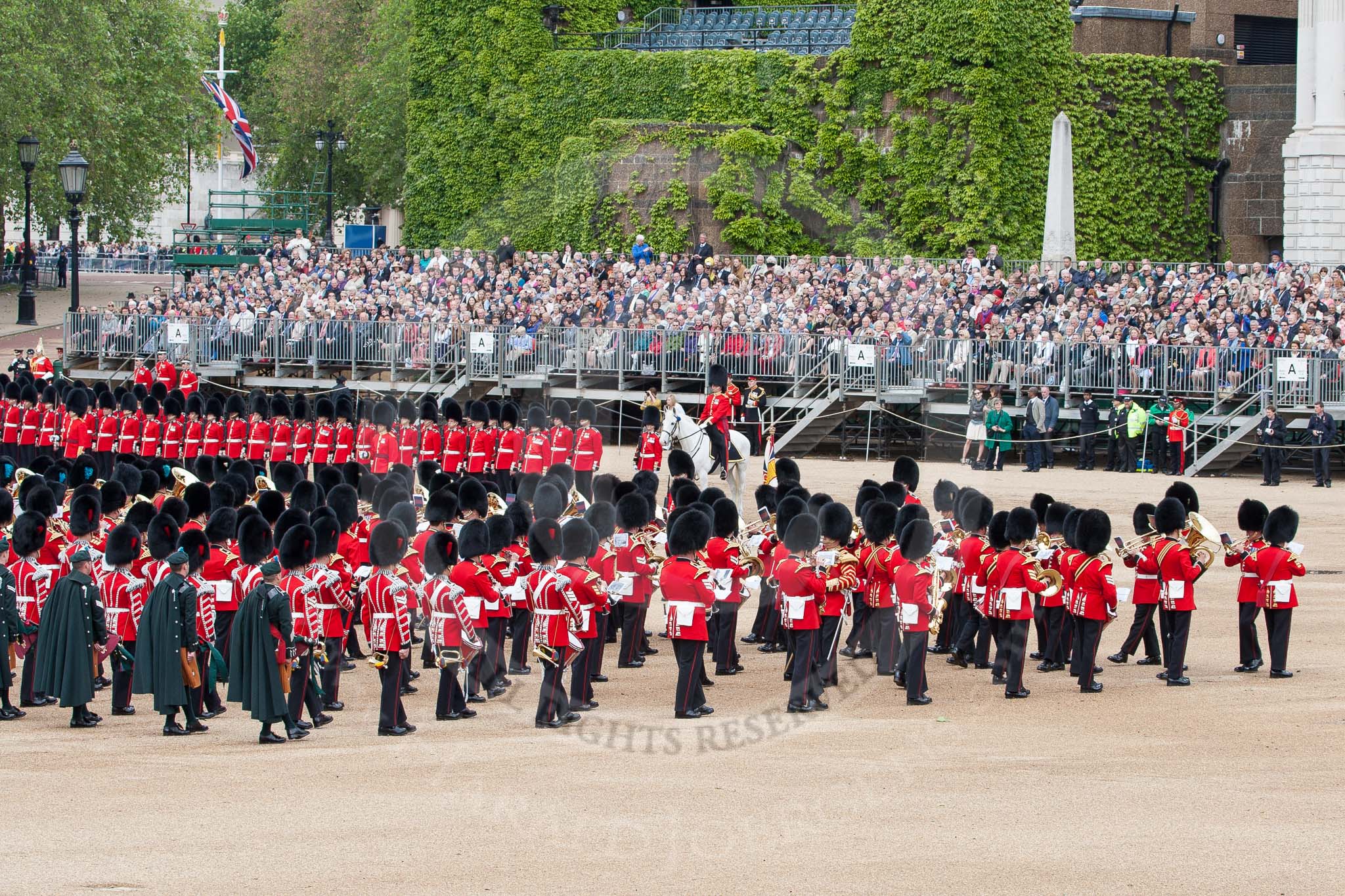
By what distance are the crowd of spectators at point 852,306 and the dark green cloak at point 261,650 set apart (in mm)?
16071

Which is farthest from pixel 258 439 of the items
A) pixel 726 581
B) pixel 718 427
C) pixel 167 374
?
pixel 726 581

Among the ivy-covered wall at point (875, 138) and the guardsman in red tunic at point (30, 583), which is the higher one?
the ivy-covered wall at point (875, 138)

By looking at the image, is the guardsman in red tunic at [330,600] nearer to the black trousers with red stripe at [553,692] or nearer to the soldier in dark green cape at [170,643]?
the soldier in dark green cape at [170,643]

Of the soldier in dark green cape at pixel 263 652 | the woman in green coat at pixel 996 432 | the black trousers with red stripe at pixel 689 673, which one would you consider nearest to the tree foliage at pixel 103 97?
the woman in green coat at pixel 996 432

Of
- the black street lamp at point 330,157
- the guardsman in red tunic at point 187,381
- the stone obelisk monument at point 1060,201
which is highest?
the black street lamp at point 330,157

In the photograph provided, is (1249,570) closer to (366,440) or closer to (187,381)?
(366,440)

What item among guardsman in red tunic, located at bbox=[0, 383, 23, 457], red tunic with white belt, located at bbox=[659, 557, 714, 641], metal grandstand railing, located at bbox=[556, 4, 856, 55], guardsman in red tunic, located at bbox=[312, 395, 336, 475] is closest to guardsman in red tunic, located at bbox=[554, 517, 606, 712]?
red tunic with white belt, located at bbox=[659, 557, 714, 641]

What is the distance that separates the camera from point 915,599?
39.8 ft

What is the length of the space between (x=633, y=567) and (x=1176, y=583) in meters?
3.80

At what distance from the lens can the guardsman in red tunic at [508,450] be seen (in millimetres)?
21375

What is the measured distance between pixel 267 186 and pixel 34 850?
4810 cm

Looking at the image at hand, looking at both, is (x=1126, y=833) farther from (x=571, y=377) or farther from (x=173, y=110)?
(x=173, y=110)

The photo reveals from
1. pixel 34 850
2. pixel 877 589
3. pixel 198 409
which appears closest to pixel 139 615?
pixel 34 850

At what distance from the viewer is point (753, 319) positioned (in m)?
27.3
